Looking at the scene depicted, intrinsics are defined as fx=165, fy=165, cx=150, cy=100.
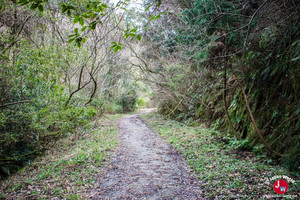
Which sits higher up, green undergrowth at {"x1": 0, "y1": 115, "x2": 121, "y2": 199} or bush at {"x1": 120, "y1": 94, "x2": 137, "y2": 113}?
bush at {"x1": 120, "y1": 94, "x2": 137, "y2": 113}

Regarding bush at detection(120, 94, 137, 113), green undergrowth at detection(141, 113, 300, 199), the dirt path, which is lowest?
the dirt path

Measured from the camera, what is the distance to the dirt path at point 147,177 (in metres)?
3.45

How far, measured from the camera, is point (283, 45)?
502cm

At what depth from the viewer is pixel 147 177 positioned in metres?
4.15

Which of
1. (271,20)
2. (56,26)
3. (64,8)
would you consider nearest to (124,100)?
(56,26)

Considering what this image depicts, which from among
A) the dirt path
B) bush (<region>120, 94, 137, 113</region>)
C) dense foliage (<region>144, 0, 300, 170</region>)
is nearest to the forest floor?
the dirt path

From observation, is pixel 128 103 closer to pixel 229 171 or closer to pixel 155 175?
pixel 155 175

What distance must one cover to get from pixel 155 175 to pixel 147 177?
219mm

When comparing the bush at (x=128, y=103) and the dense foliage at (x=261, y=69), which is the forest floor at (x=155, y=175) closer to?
the dense foliage at (x=261, y=69)

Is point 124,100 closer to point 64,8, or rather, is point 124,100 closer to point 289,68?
point 289,68

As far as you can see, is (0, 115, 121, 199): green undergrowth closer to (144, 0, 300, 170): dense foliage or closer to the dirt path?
the dirt path

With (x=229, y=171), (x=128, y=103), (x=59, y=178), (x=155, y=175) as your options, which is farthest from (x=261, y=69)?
(x=128, y=103)

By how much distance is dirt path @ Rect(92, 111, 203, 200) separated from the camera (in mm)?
3445

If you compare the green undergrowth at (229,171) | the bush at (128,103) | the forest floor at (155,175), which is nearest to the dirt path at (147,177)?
the forest floor at (155,175)
